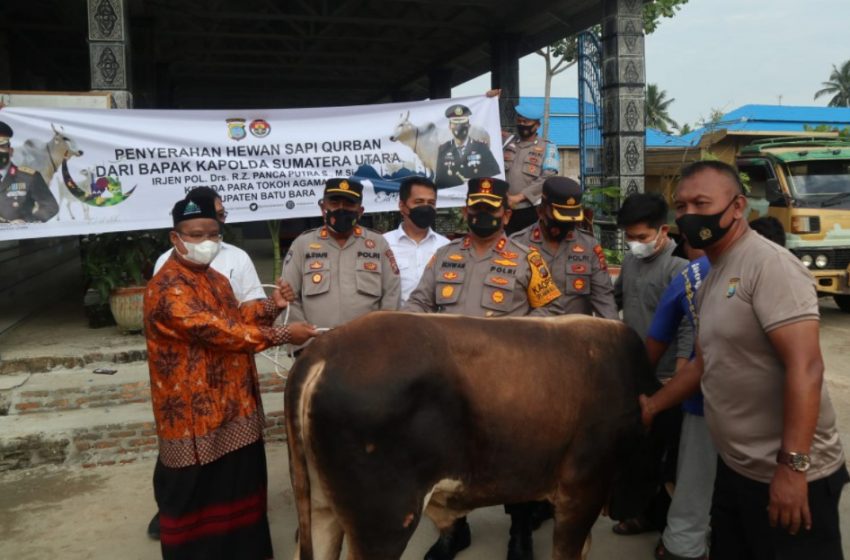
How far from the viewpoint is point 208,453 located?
123 inches

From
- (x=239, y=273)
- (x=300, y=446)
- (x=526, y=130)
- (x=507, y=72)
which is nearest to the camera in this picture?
(x=300, y=446)

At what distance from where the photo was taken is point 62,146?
5949 mm

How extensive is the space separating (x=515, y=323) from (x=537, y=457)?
0.52m

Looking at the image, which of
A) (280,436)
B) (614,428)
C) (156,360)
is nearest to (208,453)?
(156,360)

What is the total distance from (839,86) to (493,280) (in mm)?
66302

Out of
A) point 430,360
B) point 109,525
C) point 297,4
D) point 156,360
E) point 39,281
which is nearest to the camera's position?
point 430,360

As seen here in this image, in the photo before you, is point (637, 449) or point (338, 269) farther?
point (338, 269)

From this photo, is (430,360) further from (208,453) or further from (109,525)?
(109,525)

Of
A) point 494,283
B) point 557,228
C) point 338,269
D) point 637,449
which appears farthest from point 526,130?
point 637,449

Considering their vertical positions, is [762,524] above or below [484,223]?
below

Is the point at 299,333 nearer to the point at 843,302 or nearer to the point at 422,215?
the point at 422,215

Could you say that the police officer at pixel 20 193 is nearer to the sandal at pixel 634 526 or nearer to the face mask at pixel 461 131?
the face mask at pixel 461 131

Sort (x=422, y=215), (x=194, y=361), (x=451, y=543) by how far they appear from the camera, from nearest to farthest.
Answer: (x=194, y=361)
(x=451, y=543)
(x=422, y=215)

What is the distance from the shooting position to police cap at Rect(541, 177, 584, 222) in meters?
3.72
